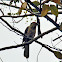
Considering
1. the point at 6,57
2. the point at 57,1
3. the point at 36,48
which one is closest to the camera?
the point at 57,1

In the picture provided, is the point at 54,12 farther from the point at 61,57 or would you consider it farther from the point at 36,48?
the point at 36,48

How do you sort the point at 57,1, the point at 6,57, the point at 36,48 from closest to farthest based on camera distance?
the point at 57,1 < the point at 6,57 < the point at 36,48

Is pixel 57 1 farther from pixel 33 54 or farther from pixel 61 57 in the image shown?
pixel 33 54

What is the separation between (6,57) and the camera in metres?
1.83

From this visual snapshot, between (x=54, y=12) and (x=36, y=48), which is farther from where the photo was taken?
(x=36, y=48)

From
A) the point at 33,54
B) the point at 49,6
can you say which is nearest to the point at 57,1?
the point at 49,6

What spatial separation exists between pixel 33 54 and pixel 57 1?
67.7 inches

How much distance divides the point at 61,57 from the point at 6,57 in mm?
1688

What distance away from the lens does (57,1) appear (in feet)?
0.61

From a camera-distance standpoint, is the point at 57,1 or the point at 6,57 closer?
the point at 57,1

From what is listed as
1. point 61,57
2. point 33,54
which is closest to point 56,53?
point 61,57

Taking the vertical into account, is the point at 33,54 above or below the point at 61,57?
below

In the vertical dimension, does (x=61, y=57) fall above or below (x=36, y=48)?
above

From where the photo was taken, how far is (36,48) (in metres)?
1.95
